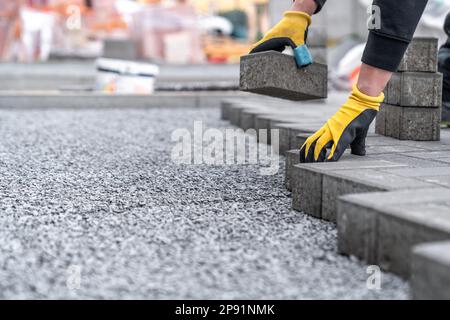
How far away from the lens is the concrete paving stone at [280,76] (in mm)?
2215

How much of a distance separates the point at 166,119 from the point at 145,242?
3.39 m

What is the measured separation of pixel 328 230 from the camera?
5.80 ft

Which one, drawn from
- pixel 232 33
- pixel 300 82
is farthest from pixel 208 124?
pixel 232 33

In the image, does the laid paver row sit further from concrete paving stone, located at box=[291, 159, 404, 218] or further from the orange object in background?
the orange object in background

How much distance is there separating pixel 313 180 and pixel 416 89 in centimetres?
98

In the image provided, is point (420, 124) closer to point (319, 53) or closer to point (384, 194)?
point (384, 194)

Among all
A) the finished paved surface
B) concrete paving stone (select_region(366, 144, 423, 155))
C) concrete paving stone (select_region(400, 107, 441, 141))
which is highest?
concrete paving stone (select_region(400, 107, 441, 141))

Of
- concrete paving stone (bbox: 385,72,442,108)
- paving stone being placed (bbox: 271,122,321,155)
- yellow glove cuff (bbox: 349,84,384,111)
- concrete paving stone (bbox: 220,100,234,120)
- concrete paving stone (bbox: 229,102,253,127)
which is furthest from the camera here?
concrete paving stone (bbox: 220,100,234,120)

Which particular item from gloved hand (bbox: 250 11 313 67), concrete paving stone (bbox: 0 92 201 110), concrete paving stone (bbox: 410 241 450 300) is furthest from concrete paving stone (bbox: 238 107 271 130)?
concrete paving stone (bbox: 410 241 450 300)

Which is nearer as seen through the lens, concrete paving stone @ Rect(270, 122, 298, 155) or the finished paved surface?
the finished paved surface

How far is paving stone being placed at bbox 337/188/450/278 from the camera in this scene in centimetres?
133

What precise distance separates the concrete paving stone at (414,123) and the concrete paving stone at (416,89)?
0.08 feet

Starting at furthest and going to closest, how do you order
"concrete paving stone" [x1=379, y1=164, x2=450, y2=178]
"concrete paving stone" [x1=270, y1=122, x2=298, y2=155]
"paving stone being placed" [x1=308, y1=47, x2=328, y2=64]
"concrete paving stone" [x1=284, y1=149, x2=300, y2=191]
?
1. "paving stone being placed" [x1=308, y1=47, x2=328, y2=64]
2. "concrete paving stone" [x1=270, y1=122, x2=298, y2=155]
3. "concrete paving stone" [x1=284, y1=149, x2=300, y2=191]
4. "concrete paving stone" [x1=379, y1=164, x2=450, y2=178]
